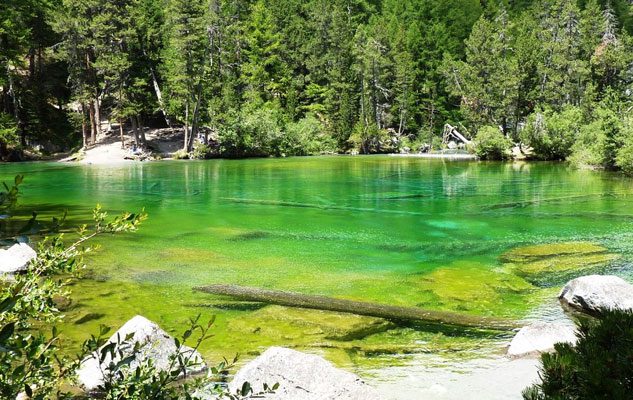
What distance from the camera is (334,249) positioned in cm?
1436

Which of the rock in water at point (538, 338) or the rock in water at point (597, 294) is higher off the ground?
the rock in water at point (597, 294)

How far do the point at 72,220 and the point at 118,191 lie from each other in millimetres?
8846

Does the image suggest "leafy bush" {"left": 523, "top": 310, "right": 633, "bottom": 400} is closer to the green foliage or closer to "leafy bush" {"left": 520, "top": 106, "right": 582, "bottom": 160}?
the green foliage

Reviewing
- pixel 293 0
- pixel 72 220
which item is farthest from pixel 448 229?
pixel 293 0

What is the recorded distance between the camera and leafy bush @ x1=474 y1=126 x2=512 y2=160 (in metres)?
50.2

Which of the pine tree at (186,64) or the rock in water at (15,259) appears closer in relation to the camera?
the rock in water at (15,259)

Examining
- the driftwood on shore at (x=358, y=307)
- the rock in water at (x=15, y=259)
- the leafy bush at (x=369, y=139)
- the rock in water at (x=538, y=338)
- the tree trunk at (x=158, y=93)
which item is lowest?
the driftwood on shore at (x=358, y=307)

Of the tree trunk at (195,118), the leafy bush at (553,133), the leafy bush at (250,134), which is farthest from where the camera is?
the leafy bush at (250,134)

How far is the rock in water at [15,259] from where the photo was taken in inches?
414

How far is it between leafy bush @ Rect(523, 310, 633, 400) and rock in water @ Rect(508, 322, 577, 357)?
450cm

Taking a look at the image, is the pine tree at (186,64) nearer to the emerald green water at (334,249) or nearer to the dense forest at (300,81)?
the dense forest at (300,81)

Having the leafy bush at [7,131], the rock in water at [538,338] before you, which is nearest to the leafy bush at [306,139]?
the leafy bush at [7,131]

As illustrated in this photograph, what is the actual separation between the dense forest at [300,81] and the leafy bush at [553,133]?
13 cm

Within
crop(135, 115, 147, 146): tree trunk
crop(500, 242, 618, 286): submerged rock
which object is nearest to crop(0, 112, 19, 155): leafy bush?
crop(135, 115, 147, 146): tree trunk
